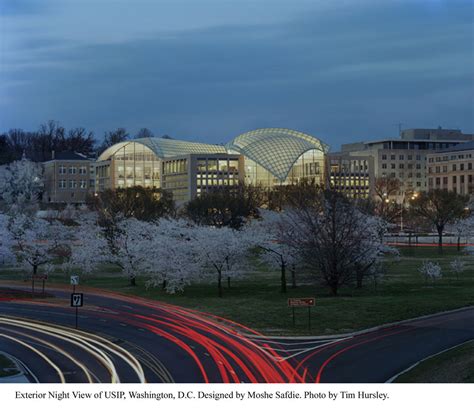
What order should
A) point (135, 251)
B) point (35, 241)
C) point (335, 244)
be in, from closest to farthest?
point (335, 244) → point (135, 251) → point (35, 241)

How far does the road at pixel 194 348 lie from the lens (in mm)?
35375

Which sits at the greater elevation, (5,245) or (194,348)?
(5,245)

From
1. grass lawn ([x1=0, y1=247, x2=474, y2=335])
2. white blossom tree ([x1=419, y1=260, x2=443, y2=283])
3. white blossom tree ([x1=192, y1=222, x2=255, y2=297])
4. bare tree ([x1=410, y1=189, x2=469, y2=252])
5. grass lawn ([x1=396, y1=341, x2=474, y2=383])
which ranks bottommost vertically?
grass lawn ([x1=396, y1=341, x2=474, y2=383])

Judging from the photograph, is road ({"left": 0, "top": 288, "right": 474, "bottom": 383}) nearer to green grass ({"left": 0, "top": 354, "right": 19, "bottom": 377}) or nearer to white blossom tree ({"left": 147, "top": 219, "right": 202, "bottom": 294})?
green grass ({"left": 0, "top": 354, "right": 19, "bottom": 377})

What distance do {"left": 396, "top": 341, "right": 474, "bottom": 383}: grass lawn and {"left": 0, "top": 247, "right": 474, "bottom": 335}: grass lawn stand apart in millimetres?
9223

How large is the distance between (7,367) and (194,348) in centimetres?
923

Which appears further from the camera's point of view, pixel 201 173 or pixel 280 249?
pixel 201 173

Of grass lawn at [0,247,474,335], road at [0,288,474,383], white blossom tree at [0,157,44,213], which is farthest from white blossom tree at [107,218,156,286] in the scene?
white blossom tree at [0,157,44,213]

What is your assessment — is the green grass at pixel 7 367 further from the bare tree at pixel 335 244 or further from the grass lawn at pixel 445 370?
the bare tree at pixel 335 244

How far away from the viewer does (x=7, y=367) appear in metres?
36.7

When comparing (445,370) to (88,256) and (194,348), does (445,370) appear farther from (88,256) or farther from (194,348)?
(88,256)

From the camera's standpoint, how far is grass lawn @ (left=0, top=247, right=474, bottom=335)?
5088cm

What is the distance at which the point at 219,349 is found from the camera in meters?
40.8

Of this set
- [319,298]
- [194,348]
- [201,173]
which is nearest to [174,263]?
[319,298]
